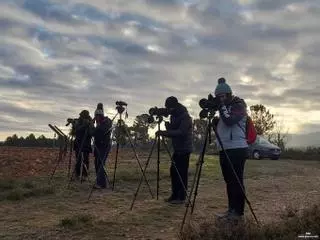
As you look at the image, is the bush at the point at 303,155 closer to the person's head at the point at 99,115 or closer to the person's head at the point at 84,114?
the person's head at the point at 84,114

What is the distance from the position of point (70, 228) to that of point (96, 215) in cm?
121

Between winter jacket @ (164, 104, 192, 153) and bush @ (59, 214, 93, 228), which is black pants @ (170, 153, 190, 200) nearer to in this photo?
winter jacket @ (164, 104, 192, 153)

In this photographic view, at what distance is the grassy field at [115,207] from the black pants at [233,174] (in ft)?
1.56

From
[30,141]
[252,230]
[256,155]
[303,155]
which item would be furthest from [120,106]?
[30,141]

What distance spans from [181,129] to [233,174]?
2.64m

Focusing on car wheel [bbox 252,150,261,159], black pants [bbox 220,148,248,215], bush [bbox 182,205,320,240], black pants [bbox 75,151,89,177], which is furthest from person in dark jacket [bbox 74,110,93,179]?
car wheel [bbox 252,150,261,159]

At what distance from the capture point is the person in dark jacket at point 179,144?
33.9 ft

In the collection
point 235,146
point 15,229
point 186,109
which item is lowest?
point 15,229

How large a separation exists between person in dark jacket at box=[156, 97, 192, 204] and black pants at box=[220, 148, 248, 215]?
243 cm

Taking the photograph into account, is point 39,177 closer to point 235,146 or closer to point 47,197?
point 47,197

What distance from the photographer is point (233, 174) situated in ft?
25.5

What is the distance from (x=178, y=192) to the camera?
34.1 feet

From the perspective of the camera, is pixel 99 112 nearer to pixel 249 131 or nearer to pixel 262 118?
pixel 249 131

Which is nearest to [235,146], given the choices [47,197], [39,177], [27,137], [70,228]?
[70,228]
